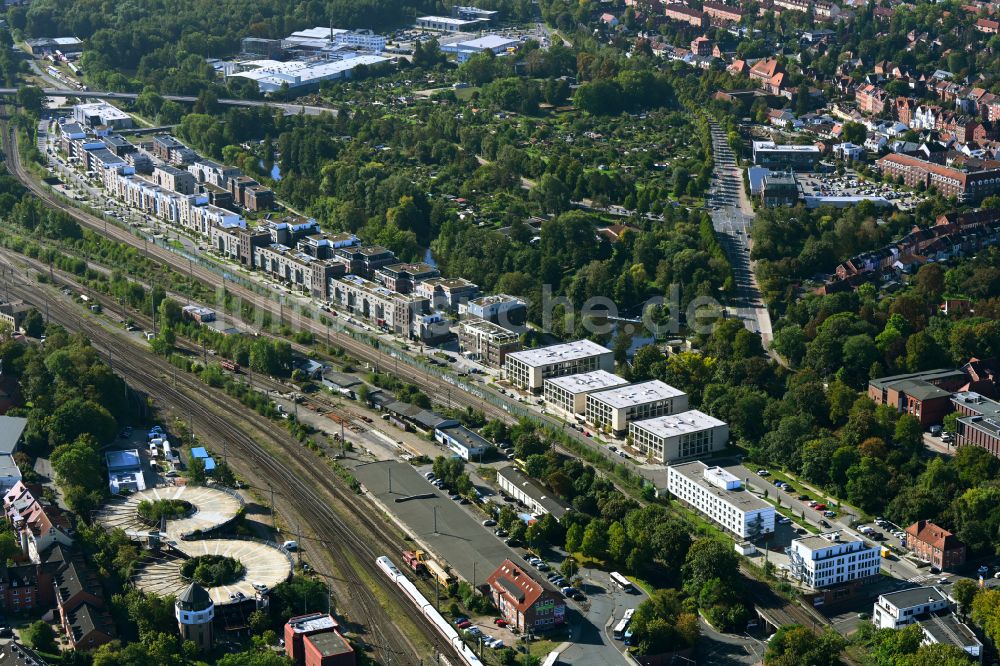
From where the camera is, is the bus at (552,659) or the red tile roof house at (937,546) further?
the red tile roof house at (937,546)

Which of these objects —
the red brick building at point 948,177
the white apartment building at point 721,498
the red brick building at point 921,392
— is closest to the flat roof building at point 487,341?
the white apartment building at point 721,498

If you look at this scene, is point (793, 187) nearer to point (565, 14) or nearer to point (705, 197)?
point (705, 197)

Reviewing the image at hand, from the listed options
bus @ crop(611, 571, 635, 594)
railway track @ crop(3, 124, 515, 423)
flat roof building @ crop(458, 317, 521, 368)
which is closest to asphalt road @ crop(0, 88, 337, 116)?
railway track @ crop(3, 124, 515, 423)

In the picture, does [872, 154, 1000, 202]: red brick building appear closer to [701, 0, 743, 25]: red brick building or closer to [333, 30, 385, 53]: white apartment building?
[701, 0, 743, 25]: red brick building

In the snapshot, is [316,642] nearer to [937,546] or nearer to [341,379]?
[937,546]

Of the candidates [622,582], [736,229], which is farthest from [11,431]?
[736,229]

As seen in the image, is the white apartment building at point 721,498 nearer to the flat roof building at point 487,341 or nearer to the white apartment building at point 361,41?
the flat roof building at point 487,341

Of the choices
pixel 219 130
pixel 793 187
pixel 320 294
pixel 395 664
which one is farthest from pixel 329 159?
pixel 395 664
